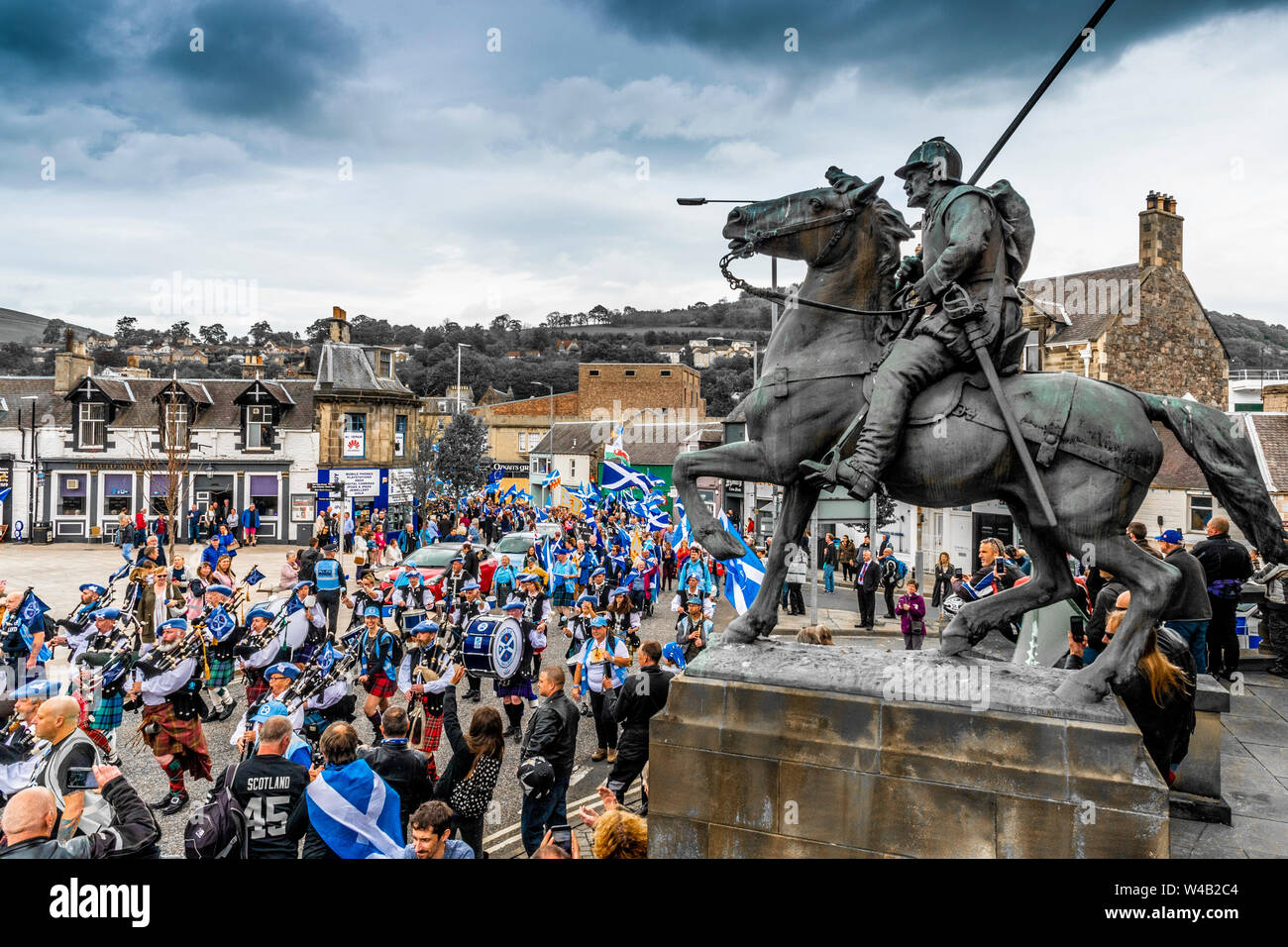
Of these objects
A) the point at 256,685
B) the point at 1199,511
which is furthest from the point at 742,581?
the point at 1199,511

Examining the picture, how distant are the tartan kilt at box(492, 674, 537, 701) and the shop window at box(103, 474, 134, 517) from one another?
36.2 metres

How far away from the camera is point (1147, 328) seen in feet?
97.1

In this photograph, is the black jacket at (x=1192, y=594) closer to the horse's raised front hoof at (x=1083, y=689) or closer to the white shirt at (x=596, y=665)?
the horse's raised front hoof at (x=1083, y=689)

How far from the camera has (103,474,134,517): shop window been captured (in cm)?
3834

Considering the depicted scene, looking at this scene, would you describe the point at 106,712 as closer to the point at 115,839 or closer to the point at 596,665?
the point at 115,839

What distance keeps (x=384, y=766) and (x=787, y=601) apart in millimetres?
15030

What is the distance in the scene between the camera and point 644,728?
7.56 metres

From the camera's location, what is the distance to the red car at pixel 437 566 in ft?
44.6

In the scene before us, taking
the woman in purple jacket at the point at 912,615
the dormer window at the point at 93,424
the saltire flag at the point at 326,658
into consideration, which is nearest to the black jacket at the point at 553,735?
the saltire flag at the point at 326,658

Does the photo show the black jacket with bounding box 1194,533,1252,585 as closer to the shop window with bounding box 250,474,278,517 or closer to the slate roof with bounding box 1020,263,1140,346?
the slate roof with bounding box 1020,263,1140,346

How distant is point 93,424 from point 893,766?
146ft

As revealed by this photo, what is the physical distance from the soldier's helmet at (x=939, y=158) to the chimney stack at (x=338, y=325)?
42057 millimetres
